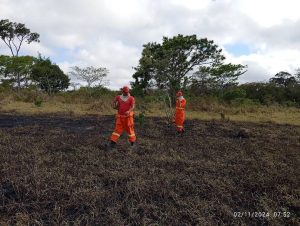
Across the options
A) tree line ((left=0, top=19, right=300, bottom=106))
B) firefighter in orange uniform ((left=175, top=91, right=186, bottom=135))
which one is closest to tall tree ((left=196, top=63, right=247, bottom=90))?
tree line ((left=0, top=19, right=300, bottom=106))

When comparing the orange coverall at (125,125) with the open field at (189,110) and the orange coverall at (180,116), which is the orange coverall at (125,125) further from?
the open field at (189,110)

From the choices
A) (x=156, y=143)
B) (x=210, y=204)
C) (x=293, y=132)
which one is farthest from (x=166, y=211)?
(x=293, y=132)

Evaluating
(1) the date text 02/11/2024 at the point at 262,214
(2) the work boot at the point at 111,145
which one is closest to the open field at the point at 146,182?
(1) the date text 02/11/2024 at the point at 262,214

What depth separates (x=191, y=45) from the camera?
2264 centimetres

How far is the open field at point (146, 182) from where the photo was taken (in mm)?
3975

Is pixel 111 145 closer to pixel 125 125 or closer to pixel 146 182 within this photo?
pixel 125 125

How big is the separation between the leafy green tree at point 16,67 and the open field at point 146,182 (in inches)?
952

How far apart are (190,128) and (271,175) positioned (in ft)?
19.4

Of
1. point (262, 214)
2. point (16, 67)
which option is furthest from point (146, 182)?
point (16, 67)

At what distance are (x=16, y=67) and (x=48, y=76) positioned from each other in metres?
3.16

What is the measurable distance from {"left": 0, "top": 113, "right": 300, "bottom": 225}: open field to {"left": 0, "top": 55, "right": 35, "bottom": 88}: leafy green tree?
2418cm

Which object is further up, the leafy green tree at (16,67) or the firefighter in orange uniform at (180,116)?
the leafy green tree at (16,67)

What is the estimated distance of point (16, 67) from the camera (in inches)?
1216

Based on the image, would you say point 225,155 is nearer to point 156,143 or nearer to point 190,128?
point 156,143
